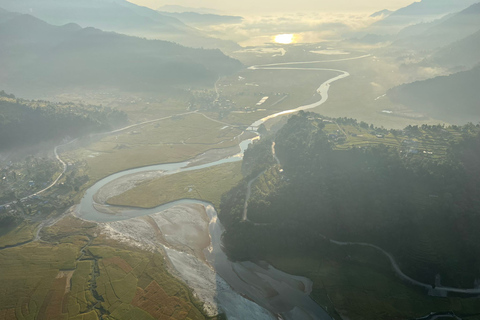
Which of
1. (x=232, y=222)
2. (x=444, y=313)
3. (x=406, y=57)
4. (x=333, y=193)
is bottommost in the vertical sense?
(x=444, y=313)

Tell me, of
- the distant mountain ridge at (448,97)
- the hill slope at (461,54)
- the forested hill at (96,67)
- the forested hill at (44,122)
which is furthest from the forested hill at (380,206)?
the forested hill at (96,67)

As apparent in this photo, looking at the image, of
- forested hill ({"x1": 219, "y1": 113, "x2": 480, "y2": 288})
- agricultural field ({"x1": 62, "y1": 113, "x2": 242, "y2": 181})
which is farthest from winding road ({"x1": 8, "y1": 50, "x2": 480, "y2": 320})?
agricultural field ({"x1": 62, "y1": 113, "x2": 242, "y2": 181})

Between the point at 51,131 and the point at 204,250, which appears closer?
the point at 204,250

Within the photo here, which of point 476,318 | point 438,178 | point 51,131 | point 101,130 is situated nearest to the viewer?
point 476,318

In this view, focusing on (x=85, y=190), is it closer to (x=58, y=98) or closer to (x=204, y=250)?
(x=204, y=250)

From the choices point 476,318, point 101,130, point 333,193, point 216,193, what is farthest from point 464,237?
point 101,130

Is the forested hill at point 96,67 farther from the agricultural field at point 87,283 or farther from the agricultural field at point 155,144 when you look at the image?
the agricultural field at point 87,283

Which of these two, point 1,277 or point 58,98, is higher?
point 58,98
